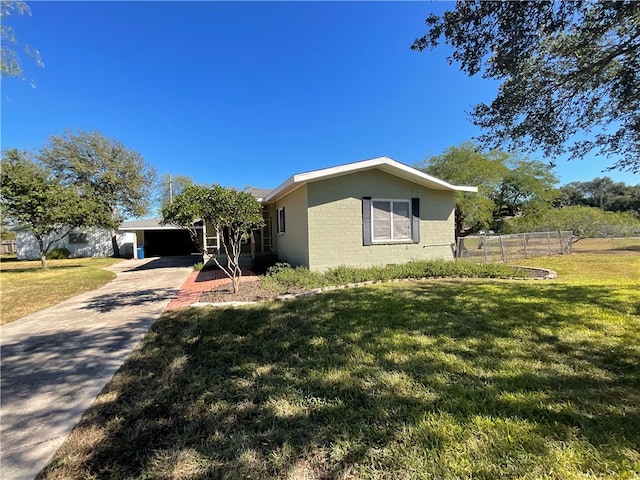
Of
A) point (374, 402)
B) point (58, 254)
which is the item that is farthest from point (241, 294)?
point (58, 254)

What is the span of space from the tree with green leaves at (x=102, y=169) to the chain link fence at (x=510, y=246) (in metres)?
23.2

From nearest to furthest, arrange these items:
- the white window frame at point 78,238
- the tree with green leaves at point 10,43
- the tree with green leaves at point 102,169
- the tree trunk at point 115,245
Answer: the tree with green leaves at point 10,43 < the tree with green leaves at point 102,169 < the white window frame at point 78,238 < the tree trunk at point 115,245

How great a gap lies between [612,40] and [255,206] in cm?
713

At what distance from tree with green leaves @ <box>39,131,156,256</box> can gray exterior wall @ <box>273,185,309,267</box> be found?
1676 cm

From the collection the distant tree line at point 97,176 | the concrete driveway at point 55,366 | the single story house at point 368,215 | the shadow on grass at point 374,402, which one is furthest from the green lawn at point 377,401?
the distant tree line at point 97,176

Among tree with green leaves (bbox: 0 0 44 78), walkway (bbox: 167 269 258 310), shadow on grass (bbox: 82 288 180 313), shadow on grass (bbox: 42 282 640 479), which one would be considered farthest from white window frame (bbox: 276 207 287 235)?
tree with green leaves (bbox: 0 0 44 78)

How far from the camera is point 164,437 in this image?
6.86ft

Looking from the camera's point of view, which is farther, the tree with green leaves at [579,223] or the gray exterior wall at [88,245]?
the gray exterior wall at [88,245]

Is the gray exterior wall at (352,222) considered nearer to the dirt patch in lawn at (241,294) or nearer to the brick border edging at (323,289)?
the brick border edging at (323,289)

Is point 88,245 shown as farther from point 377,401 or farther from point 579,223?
point 579,223

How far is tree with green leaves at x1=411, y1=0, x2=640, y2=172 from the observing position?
14.0 ft

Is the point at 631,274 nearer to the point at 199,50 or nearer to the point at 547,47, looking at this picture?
the point at 547,47

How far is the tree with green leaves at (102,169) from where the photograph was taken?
21844 mm

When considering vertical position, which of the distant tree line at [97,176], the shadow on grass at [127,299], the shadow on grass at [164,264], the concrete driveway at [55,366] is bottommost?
the concrete driveway at [55,366]
